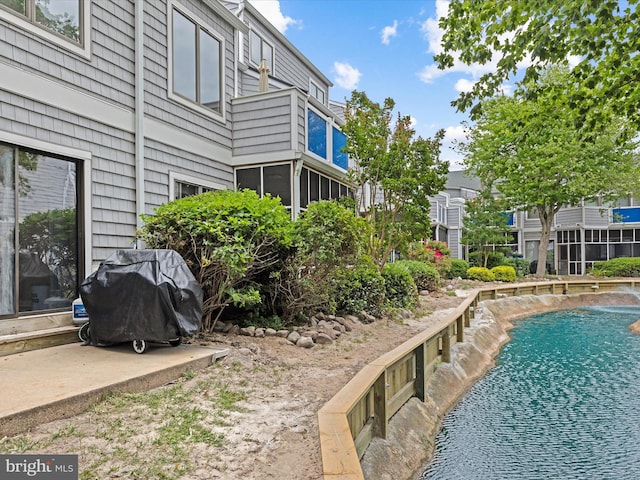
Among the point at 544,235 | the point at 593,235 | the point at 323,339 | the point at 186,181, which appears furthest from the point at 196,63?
the point at 593,235

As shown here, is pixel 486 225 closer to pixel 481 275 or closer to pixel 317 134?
pixel 481 275

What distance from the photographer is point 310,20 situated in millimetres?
18125

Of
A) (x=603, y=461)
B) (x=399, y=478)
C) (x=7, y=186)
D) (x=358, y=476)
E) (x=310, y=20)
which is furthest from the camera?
(x=310, y=20)

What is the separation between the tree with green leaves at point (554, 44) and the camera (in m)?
4.29

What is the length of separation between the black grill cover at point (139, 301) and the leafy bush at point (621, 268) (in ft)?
75.1

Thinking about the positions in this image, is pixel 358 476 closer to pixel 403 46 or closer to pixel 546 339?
pixel 546 339

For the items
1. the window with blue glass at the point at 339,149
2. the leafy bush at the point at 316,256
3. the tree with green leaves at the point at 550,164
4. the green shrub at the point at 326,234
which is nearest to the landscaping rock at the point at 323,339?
the leafy bush at the point at 316,256

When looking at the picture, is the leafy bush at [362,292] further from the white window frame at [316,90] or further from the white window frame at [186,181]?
the white window frame at [316,90]

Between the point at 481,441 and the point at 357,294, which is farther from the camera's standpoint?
the point at 357,294

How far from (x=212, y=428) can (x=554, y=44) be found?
4668 millimetres

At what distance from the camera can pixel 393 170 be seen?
34.1 ft

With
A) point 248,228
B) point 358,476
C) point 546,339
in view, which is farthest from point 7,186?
point 546,339

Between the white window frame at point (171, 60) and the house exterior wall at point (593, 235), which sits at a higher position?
the white window frame at point (171, 60)

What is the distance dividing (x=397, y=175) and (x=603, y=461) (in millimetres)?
6895
